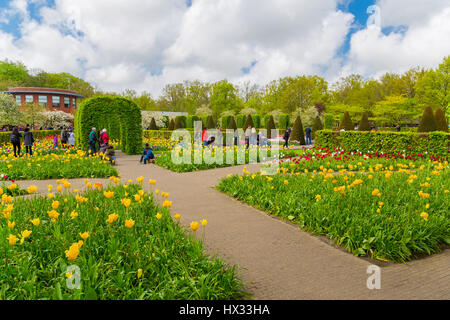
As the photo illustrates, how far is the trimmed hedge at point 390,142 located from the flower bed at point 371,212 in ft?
21.4

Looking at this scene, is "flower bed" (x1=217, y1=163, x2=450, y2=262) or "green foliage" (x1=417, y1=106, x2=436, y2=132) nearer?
"flower bed" (x1=217, y1=163, x2=450, y2=262)

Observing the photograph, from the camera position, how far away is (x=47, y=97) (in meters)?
47.5

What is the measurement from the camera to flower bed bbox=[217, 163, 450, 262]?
3.88 meters

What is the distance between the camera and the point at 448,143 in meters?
11.7

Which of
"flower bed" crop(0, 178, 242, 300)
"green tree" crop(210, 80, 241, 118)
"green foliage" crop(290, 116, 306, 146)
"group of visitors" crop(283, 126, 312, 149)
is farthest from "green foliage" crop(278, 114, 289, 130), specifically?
"flower bed" crop(0, 178, 242, 300)

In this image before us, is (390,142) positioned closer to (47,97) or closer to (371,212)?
(371,212)

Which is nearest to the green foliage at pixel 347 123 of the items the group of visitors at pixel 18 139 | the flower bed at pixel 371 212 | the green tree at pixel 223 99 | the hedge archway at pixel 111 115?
the hedge archway at pixel 111 115

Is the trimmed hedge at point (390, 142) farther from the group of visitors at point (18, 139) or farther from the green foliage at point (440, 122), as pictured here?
the group of visitors at point (18, 139)

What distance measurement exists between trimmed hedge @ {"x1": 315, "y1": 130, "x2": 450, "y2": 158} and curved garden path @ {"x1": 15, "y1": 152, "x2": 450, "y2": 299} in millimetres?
9697

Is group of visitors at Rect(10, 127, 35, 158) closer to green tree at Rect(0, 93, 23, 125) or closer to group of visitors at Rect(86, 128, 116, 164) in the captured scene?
group of visitors at Rect(86, 128, 116, 164)

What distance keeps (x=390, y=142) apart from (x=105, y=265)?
1367 centimetres

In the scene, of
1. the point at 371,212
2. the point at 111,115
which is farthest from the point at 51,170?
the point at 371,212

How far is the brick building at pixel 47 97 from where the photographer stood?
151 feet
